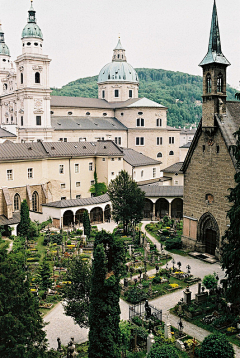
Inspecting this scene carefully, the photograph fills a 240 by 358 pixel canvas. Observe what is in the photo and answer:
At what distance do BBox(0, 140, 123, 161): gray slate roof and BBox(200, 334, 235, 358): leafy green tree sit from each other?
30938mm

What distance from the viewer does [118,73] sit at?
250ft

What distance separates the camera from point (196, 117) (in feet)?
551

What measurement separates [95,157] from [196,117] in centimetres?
12688

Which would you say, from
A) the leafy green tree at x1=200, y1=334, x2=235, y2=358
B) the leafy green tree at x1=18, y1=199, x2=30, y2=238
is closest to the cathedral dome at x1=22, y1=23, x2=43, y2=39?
the leafy green tree at x1=18, y1=199, x2=30, y2=238

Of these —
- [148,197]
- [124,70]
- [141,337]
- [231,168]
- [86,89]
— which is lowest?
[141,337]

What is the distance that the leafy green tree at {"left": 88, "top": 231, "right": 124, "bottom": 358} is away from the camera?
542 inches

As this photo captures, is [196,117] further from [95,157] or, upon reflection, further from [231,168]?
[231,168]

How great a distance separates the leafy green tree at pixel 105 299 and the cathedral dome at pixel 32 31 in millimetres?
52148

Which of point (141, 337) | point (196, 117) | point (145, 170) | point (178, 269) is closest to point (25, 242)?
point (178, 269)

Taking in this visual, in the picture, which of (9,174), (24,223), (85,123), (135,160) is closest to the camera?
(24,223)

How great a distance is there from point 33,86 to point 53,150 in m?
17.9

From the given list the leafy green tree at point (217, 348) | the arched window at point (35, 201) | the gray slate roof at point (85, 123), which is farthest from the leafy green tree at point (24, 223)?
the gray slate roof at point (85, 123)

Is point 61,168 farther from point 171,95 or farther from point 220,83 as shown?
point 171,95

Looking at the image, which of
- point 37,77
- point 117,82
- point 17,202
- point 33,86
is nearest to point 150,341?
point 17,202
